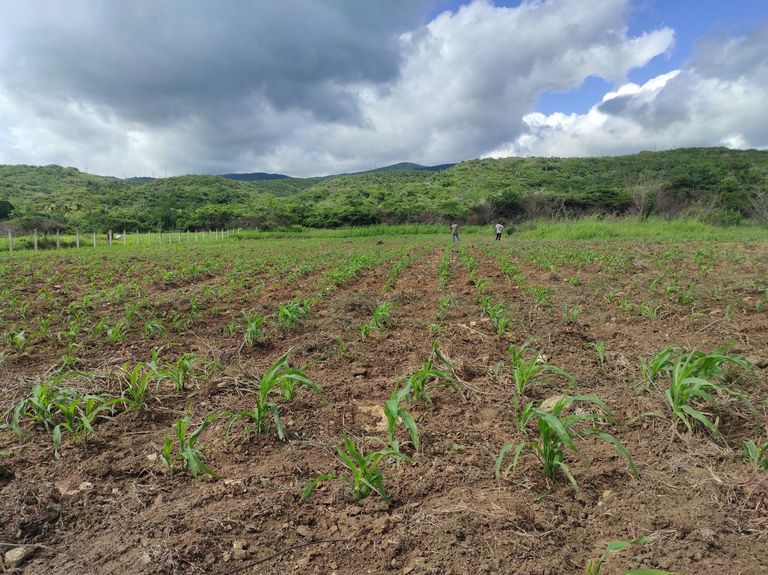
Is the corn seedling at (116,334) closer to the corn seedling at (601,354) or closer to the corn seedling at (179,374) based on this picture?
the corn seedling at (179,374)

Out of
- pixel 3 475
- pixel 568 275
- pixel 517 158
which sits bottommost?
pixel 3 475

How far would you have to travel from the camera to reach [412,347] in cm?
345

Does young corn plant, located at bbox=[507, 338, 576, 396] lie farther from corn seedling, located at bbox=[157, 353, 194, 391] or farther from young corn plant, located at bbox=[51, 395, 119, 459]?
young corn plant, located at bbox=[51, 395, 119, 459]

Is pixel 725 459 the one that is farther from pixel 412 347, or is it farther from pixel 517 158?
pixel 517 158

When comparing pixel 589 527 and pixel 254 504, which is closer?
pixel 589 527

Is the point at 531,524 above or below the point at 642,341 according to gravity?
below

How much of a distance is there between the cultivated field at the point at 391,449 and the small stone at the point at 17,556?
2 centimetres

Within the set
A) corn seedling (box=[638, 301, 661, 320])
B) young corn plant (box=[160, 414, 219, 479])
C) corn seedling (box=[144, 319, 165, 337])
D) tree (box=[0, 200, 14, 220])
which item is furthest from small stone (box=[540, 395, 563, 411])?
tree (box=[0, 200, 14, 220])

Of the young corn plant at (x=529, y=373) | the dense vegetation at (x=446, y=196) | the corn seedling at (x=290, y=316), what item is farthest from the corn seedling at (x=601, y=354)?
the dense vegetation at (x=446, y=196)

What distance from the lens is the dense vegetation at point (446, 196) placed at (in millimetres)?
38188

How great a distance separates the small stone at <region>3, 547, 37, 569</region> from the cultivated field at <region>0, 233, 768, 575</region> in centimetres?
2

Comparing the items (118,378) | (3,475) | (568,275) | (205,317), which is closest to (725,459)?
(3,475)

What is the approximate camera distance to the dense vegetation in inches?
1503

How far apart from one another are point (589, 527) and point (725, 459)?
2.72 ft
